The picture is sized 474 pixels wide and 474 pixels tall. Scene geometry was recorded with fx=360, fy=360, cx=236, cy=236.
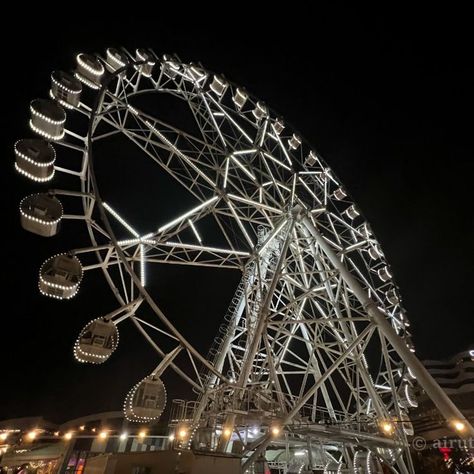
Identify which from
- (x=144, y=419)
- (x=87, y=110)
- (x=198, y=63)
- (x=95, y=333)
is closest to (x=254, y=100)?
(x=198, y=63)

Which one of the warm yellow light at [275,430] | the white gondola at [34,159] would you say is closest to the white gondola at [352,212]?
the warm yellow light at [275,430]

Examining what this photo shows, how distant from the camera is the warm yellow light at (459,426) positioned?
23.2 ft

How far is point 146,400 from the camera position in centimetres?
786

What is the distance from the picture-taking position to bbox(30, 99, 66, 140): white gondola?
8375 mm

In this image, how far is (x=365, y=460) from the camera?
15062 mm

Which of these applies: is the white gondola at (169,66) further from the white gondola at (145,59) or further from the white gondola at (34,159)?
the white gondola at (34,159)

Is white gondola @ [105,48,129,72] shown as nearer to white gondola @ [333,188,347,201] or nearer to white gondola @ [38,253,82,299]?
white gondola @ [38,253,82,299]

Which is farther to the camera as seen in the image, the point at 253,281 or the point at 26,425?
the point at 26,425

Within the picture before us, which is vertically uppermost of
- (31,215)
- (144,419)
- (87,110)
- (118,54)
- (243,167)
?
(118,54)

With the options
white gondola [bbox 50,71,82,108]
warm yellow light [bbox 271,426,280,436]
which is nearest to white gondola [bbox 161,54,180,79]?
white gondola [bbox 50,71,82,108]

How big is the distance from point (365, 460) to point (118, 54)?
58.8ft

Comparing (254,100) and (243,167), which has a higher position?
(254,100)

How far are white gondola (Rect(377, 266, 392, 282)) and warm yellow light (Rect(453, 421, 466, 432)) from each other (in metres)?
9.87

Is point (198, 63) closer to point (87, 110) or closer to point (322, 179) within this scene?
point (87, 110)
